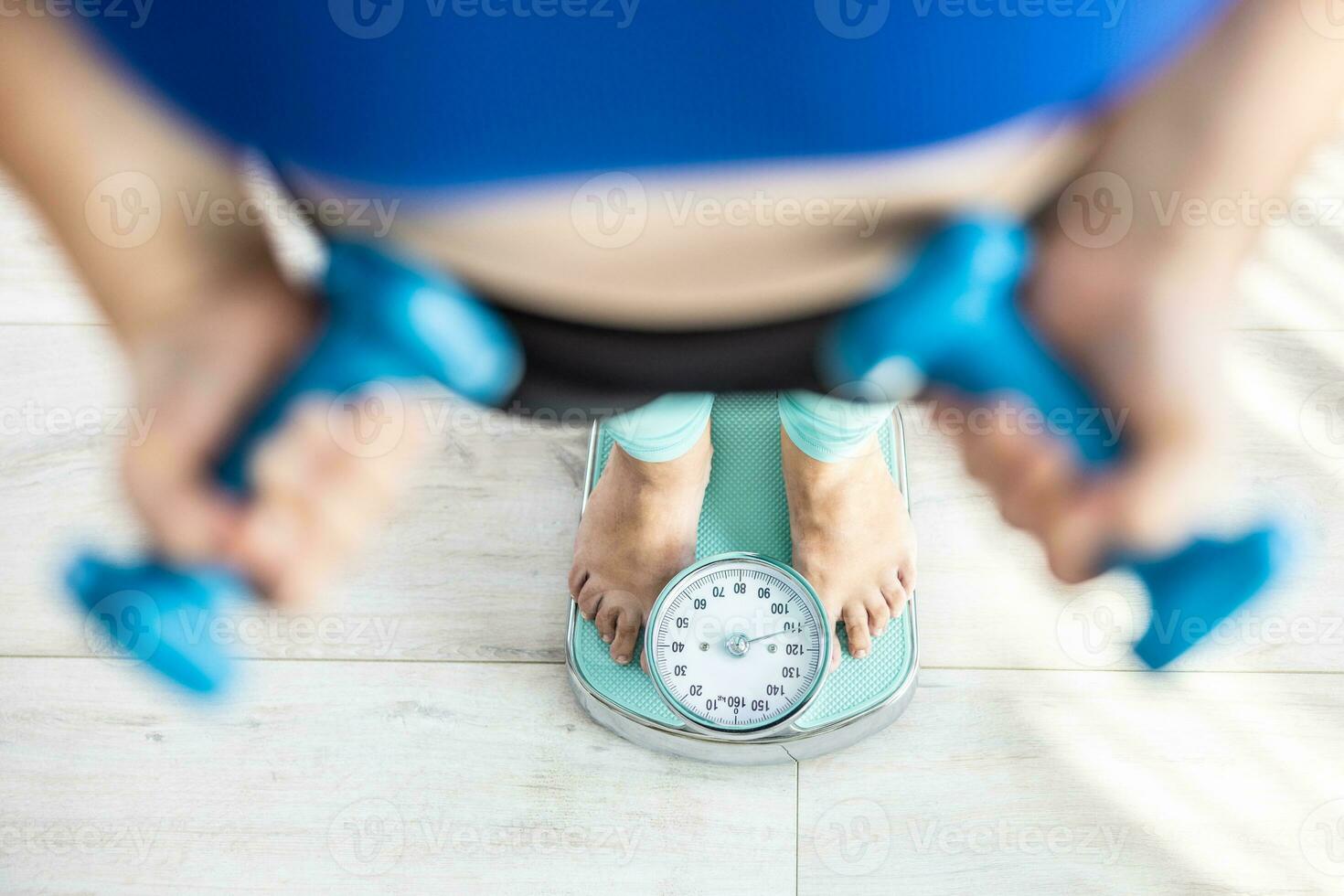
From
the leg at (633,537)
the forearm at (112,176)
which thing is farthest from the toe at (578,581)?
the forearm at (112,176)

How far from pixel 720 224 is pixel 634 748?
807 millimetres

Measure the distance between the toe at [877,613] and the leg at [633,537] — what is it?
16cm

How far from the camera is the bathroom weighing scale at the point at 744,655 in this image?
0.94 metres

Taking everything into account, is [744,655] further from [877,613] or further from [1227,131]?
[1227,131]

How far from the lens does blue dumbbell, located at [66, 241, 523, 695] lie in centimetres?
31

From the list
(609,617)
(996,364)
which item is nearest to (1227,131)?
(996,364)

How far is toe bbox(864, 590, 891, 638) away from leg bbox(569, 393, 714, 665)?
160 mm

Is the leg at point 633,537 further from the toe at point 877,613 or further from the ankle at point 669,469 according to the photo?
the toe at point 877,613

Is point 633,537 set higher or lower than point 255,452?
lower

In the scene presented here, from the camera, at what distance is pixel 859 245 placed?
327mm

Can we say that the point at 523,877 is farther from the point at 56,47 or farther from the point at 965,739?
the point at 56,47

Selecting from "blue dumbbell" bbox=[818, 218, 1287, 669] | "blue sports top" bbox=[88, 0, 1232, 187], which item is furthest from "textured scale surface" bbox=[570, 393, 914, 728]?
"blue sports top" bbox=[88, 0, 1232, 187]

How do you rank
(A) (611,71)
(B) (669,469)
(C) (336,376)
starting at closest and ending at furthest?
(A) (611,71) < (C) (336,376) < (B) (669,469)

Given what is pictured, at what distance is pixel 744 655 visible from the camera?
947mm
